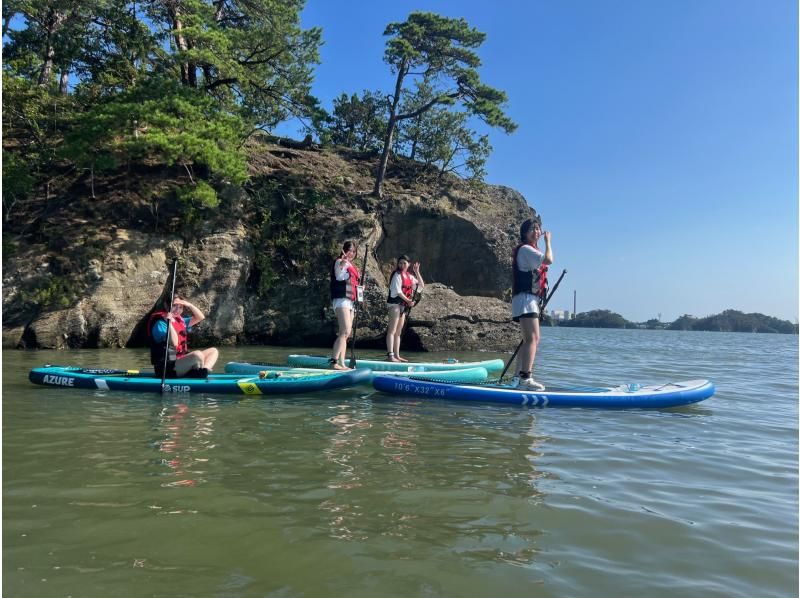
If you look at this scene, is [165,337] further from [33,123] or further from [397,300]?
[33,123]

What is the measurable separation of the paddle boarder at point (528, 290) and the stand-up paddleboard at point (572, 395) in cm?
43

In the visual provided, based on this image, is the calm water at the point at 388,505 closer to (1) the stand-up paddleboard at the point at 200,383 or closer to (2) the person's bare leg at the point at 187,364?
(1) the stand-up paddleboard at the point at 200,383

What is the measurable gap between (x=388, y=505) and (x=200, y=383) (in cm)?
495

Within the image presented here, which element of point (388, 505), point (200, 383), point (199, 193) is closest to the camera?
point (388, 505)

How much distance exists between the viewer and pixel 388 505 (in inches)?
135

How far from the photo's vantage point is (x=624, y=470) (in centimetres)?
438

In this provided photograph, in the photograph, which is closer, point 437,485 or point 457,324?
point 437,485

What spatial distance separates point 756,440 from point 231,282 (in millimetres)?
14007

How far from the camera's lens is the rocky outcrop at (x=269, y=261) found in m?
14.2

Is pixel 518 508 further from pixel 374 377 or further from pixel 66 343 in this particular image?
pixel 66 343

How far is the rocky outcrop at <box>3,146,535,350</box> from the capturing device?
14.2 m

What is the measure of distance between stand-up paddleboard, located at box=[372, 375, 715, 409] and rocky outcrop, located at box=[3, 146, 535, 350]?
952 centimetres

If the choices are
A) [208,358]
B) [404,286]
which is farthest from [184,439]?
[404,286]

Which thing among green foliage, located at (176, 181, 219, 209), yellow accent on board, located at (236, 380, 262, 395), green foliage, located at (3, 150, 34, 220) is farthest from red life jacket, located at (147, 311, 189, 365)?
green foliage, located at (3, 150, 34, 220)
